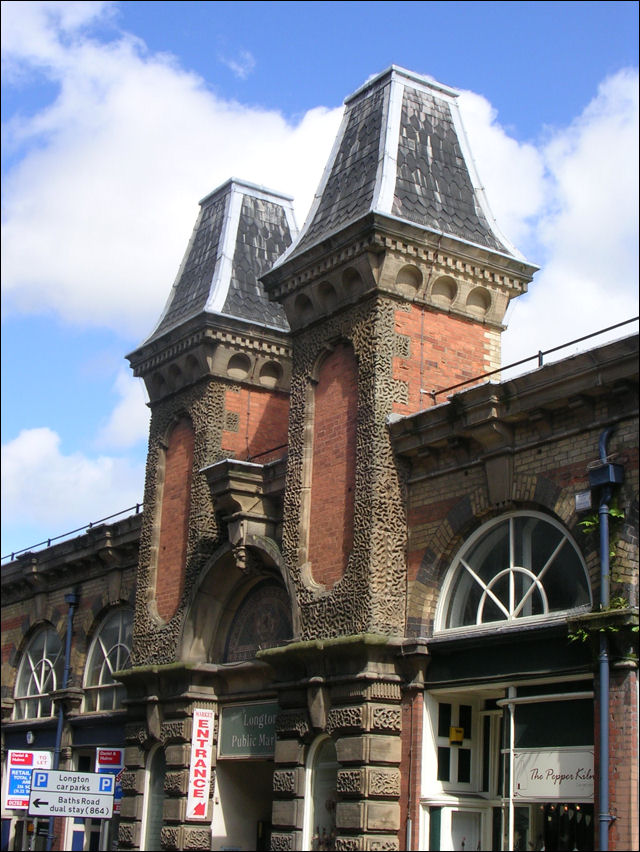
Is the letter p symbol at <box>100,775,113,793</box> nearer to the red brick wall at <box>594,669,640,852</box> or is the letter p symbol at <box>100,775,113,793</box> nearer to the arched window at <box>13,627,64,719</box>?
the red brick wall at <box>594,669,640,852</box>

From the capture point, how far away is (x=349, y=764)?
19016 mm

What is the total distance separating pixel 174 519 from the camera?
26859 millimetres

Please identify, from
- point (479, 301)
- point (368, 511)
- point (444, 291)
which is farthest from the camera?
point (479, 301)

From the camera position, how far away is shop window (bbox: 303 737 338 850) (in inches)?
783

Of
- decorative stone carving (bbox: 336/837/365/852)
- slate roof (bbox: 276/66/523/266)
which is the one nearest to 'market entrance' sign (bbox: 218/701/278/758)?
decorative stone carving (bbox: 336/837/365/852)

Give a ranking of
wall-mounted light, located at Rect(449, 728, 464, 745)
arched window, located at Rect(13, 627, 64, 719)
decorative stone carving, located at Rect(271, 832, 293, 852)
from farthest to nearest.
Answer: arched window, located at Rect(13, 627, 64, 719) → decorative stone carving, located at Rect(271, 832, 293, 852) → wall-mounted light, located at Rect(449, 728, 464, 745)

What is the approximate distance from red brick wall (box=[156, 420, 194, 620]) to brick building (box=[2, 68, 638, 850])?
0.09 metres

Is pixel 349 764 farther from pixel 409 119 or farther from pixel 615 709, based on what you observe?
pixel 409 119

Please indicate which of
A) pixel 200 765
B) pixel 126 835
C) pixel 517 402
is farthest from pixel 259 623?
pixel 517 402

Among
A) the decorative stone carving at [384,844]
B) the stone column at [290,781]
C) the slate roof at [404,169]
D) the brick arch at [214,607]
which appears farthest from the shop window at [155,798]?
the slate roof at [404,169]

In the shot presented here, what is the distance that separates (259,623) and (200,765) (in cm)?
292

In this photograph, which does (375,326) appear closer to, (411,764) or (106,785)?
(411,764)

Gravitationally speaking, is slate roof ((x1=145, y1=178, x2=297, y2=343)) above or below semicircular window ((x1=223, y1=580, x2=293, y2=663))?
above

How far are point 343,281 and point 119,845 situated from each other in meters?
12.5
